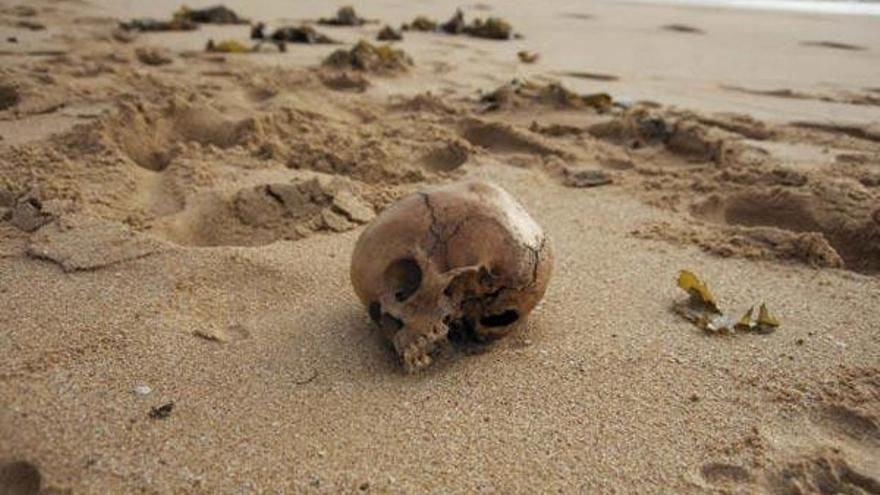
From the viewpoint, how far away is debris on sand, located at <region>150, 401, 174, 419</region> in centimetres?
170

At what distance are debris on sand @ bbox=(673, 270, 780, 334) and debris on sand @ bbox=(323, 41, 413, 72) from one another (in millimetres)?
2838

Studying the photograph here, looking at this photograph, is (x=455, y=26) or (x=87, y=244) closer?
(x=87, y=244)

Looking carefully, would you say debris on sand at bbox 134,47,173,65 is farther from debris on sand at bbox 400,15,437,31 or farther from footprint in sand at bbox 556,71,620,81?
footprint in sand at bbox 556,71,620,81

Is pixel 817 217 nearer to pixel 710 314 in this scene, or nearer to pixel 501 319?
pixel 710 314

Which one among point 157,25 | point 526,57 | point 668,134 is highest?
point 157,25

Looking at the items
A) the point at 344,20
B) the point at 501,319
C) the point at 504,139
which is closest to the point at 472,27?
the point at 344,20

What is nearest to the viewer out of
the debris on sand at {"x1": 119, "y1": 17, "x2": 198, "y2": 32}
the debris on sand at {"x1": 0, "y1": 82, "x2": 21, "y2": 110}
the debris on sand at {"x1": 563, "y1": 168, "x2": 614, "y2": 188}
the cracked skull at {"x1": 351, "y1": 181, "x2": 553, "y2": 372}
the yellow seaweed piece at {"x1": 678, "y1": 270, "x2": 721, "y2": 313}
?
the cracked skull at {"x1": 351, "y1": 181, "x2": 553, "y2": 372}

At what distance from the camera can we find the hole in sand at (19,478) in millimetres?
1514

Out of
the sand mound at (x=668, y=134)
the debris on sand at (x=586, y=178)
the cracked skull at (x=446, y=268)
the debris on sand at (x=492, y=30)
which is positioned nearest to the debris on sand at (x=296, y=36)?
the debris on sand at (x=492, y=30)

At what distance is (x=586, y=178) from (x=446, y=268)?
150 centimetres

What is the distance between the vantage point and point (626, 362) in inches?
77.9

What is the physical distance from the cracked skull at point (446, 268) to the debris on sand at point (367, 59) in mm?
2848

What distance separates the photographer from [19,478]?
1533mm

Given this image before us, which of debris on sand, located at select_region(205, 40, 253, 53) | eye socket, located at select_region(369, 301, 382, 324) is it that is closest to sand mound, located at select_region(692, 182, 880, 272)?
eye socket, located at select_region(369, 301, 382, 324)
